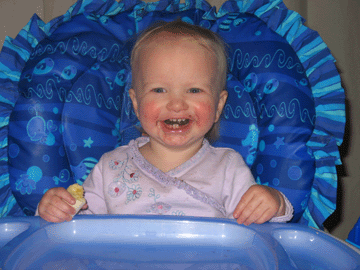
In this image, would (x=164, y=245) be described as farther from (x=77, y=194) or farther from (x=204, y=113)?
(x=204, y=113)

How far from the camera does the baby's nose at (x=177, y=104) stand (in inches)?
30.0

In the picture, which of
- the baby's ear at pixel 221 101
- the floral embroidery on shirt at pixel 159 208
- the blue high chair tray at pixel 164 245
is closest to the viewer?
the blue high chair tray at pixel 164 245

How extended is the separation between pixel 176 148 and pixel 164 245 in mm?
327

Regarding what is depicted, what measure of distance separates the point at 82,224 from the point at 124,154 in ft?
0.90

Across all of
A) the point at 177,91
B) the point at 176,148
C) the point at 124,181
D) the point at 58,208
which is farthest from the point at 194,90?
the point at 58,208

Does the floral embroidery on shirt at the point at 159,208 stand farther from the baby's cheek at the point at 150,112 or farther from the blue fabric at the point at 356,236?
the blue fabric at the point at 356,236

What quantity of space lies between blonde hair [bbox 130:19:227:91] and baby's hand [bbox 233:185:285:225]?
0.32 metres

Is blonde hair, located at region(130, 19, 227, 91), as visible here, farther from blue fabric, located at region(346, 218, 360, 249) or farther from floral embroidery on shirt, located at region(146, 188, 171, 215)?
blue fabric, located at region(346, 218, 360, 249)

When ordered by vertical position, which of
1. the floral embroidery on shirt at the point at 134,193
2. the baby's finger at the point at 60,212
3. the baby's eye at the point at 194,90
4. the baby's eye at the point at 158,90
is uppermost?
the baby's eye at the point at 158,90

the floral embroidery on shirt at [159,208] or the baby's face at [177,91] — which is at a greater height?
the baby's face at [177,91]

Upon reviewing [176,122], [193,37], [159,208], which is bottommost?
[159,208]

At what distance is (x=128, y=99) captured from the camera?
0.93 metres

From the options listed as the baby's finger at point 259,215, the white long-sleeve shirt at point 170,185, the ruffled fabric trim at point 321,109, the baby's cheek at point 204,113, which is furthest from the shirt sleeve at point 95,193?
the ruffled fabric trim at point 321,109

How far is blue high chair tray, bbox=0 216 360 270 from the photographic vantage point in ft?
1.74
